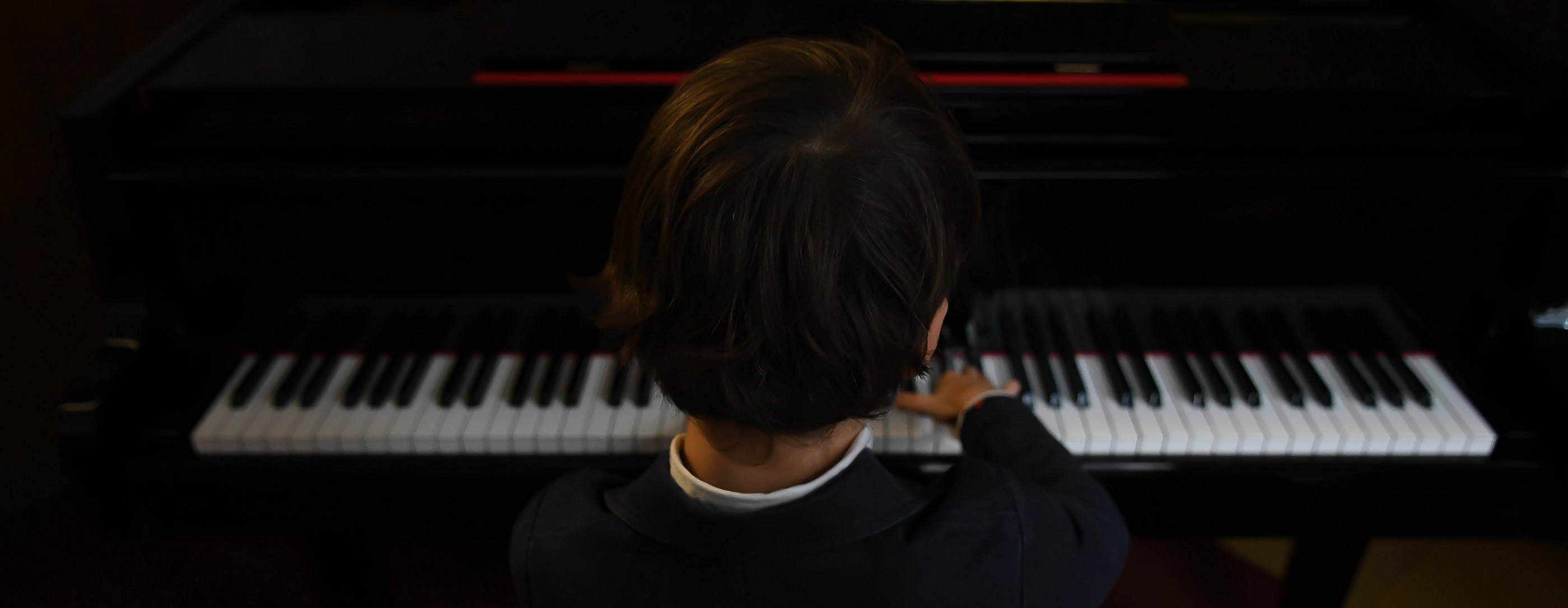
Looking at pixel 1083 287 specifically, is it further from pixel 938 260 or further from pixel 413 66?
pixel 413 66

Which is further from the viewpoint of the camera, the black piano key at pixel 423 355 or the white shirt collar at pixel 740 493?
the black piano key at pixel 423 355

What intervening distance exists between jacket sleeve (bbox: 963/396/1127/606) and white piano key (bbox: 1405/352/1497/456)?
1.62 ft

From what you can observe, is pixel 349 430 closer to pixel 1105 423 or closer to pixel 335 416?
pixel 335 416

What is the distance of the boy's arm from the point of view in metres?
0.86

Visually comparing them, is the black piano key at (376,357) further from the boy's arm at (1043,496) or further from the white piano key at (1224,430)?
the white piano key at (1224,430)

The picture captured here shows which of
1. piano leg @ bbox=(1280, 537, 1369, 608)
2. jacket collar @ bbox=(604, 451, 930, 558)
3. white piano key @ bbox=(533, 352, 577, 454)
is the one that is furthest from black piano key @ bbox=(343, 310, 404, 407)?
piano leg @ bbox=(1280, 537, 1369, 608)

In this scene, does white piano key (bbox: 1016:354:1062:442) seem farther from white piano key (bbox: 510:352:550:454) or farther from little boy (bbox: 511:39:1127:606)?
white piano key (bbox: 510:352:550:454)

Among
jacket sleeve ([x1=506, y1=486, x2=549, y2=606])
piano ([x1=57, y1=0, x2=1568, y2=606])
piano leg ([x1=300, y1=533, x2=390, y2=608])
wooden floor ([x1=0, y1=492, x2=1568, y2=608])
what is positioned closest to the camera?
jacket sleeve ([x1=506, y1=486, x2=549, y2=606])

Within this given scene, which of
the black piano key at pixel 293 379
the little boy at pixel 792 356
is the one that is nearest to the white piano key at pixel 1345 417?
→ the little boy at pixel 792 356

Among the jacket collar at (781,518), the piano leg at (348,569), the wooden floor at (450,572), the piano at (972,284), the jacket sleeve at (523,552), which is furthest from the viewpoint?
the wooden floor at (450,572)

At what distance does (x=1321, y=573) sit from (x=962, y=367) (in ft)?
2.82

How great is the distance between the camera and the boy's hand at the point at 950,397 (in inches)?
46.9

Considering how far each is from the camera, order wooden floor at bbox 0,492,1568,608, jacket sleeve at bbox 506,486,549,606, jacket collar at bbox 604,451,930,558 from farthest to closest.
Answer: wooden floor at bbox 0,492,1568,608, jacket sleeve at bbox 506,486,549,606, jacket collar at bbox 604,451,930,558

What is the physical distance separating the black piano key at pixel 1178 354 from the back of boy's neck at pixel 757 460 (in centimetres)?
60
